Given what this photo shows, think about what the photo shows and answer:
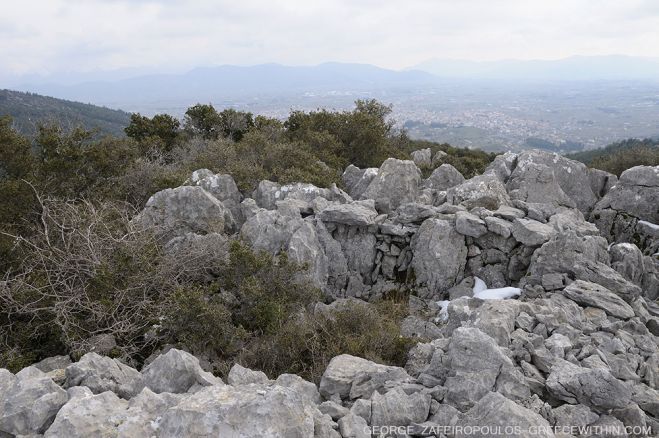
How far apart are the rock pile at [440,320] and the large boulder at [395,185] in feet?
0.16

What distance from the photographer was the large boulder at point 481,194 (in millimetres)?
14109

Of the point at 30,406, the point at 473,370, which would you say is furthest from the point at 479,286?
the point at 30,406

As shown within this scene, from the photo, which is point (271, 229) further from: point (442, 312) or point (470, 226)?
point (470, 226)

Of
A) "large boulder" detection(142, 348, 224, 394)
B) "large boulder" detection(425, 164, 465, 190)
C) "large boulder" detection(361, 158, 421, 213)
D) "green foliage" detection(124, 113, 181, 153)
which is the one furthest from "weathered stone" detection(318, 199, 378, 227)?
"green foliage" detection(124, 113, 181, 153)

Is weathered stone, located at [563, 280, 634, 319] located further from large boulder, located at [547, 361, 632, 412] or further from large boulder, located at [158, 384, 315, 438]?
large boulder, located at [158, 384, 315, 438]

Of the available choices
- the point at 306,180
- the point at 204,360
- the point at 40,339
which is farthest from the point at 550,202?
the point at 40,339

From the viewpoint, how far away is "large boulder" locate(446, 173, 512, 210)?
555 inches

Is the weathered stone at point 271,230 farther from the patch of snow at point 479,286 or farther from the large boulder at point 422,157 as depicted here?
the large boulder at point 422,157

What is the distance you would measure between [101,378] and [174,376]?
0.98 m

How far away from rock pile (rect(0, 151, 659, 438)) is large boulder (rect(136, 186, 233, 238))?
4 cm

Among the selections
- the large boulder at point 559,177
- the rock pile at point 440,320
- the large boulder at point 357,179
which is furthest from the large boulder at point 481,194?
the large boulder at point 357,179

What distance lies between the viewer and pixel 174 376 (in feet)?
19.6

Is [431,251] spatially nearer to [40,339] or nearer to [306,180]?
[306,180]

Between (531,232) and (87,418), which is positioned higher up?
(87,418)
